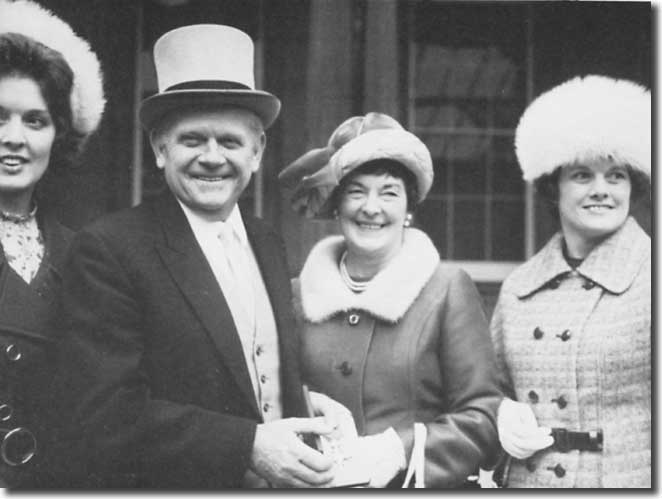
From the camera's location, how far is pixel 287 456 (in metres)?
2.81

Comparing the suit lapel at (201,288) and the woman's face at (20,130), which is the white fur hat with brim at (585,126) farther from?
the woman's face at (20,130)

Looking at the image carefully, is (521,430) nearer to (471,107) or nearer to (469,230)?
(469,230)

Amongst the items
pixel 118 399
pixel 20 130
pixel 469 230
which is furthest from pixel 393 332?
pixel 20 130

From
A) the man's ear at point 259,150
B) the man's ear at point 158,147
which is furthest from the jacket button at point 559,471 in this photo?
the man's ear at point 158,147

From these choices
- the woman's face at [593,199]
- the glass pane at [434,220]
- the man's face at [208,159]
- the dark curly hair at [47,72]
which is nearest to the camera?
the man's face at [208,159]

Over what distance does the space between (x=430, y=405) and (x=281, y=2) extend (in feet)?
4.92

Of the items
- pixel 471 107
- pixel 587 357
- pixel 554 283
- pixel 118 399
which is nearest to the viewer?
pixel 118 399

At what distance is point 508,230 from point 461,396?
28.0 inches

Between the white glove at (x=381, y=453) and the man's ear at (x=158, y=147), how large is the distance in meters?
1.08

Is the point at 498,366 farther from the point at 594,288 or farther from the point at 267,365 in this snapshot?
the point at 267,365

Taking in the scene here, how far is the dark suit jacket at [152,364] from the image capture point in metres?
2.76

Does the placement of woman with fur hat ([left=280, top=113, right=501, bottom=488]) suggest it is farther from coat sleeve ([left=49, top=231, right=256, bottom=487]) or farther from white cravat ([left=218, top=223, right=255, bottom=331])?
coat sleeve ([left=49, top=231, right=256, bottom=487])

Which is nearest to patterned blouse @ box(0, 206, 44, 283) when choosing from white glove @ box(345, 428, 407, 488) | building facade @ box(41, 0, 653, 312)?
building facade @ box(41, 0, 653, 312)

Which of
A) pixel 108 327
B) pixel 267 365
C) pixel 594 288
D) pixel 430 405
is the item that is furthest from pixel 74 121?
pixel 594 288
